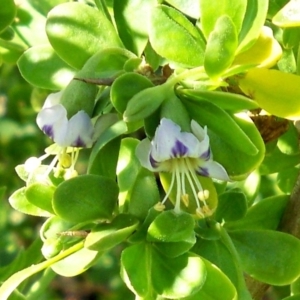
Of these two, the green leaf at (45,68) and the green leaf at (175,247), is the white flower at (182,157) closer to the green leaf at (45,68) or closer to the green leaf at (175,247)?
the green leaf at (175,247)

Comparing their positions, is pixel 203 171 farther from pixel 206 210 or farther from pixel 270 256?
pixel 270 256

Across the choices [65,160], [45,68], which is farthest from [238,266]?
[45,68]

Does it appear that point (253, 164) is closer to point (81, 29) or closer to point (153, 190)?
point (153, 190)

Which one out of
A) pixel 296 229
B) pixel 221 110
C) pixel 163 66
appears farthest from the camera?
pixel 296 229

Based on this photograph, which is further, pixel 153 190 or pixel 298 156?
pixel 298 156

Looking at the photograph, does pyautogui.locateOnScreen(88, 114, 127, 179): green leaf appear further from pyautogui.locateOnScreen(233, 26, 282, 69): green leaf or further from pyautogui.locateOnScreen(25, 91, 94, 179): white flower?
pyautogui.locateOnScreen(233, 26, 282, 69): green leaf

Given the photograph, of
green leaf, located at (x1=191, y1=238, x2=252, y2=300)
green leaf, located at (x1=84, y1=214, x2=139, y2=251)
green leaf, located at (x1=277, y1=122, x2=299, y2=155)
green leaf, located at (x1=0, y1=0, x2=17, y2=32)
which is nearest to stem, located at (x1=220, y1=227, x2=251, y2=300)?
green leaf, located at (x1=191, y1=238, x2=252, y2=300)

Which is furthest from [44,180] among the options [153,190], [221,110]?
[221,110]
